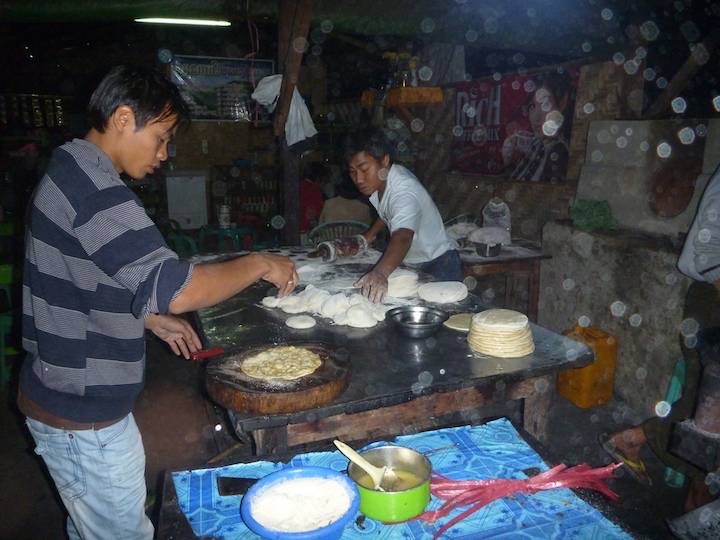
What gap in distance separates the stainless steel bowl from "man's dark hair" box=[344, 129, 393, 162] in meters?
1.51

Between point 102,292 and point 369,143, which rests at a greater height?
point 369,143

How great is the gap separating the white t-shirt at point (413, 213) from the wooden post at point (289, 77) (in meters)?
1.49

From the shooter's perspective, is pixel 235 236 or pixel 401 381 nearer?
pixel 401 381

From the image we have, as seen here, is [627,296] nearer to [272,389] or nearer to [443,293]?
[443,293]

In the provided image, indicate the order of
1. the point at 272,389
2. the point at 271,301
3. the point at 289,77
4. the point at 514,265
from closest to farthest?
the point at 272,389
the point at 271,301
the point at 289,77
the point at 514,265

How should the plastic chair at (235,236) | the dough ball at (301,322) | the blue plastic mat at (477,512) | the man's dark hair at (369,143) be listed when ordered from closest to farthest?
the blue plastic mat at (477,512)
the dough ball at (301,322)
the man's dark hair at (369,143)
the plastic chair at (235,236)

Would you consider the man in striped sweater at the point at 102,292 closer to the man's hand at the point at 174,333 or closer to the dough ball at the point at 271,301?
the man's hand at the point at 174,333

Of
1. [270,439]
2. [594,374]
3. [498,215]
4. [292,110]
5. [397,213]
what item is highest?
[292,110]

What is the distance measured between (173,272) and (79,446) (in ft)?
2.81

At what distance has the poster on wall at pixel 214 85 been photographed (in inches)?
316

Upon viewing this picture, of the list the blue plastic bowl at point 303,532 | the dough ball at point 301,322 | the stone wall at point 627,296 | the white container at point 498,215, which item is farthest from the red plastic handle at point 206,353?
the white container at point 498,215

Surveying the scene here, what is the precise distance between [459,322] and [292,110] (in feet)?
12.7

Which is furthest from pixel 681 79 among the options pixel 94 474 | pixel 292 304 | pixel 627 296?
pixel 94 474

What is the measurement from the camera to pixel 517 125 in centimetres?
670
